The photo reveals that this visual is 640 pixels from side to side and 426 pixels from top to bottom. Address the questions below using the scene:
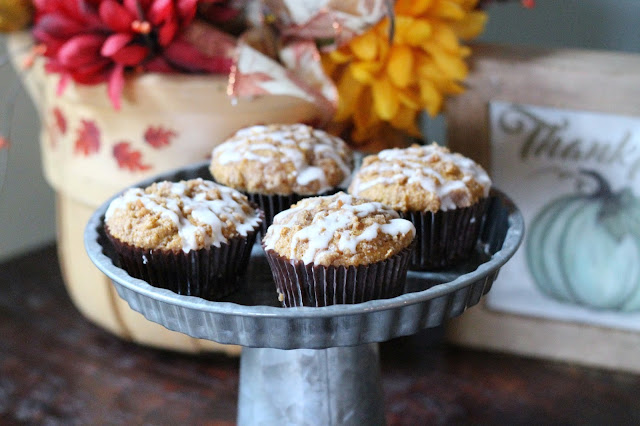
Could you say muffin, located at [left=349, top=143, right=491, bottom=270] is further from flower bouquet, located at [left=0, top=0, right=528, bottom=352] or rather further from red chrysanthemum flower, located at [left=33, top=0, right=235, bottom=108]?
red chrysanthemum flower, located at [left=33, top=0, right=235, bottom=108]

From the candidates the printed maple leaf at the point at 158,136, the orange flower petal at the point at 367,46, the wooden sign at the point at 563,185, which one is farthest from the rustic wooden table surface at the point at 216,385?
the orange flower petal at the point at 367,46

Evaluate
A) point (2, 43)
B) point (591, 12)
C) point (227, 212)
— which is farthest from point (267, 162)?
point (2, 43)

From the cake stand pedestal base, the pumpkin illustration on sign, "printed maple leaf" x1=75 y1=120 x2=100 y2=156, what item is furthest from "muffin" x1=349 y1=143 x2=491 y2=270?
"printed maple leaf" x1=75 y1=120 x2=100 y2=156

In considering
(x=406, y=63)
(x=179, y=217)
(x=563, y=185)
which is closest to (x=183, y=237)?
(x=179, y=217)

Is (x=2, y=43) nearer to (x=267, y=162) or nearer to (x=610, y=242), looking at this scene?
(x=267, y=162)

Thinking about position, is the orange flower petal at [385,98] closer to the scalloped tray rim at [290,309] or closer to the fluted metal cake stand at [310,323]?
→ the fluted metal cake stand at [310,323]
